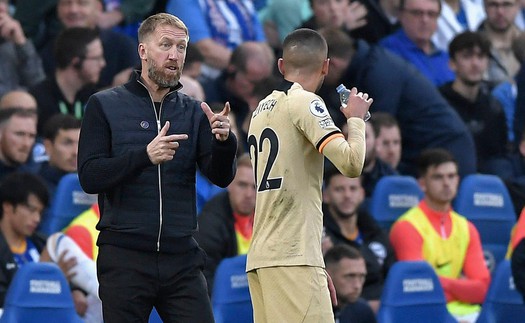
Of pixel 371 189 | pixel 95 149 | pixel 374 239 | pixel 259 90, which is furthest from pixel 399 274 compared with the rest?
pixel 95 149

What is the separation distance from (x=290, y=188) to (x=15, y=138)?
4.24 metres

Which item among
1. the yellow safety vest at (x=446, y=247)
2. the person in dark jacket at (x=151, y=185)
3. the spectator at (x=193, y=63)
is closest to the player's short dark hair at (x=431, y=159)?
the yellow safety vest at (x=446, y=247)

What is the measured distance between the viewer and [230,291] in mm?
8750

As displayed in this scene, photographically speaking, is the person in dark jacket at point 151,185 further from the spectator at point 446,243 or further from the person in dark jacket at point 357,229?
the spectator at point 446,243

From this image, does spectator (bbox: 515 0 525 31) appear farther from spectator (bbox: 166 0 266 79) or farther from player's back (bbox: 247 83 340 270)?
player's back (bbox: 247 83 340 270)

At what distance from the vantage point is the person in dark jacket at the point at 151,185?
6.01m

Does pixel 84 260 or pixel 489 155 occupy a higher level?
pixel 489 155

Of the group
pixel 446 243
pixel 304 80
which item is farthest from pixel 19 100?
pixel 304 80

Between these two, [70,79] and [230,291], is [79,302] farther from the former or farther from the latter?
[70,79]

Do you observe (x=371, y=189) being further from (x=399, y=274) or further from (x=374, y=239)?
(x=399, y=274)

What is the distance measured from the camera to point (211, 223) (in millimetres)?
9367

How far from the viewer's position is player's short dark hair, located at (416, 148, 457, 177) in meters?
10.8

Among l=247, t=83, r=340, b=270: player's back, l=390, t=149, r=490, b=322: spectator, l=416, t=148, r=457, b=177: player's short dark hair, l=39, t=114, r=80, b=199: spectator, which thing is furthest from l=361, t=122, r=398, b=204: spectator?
l=247, t=83, r=340, b=270: player's back

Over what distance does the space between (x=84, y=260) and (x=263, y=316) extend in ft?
9.32
